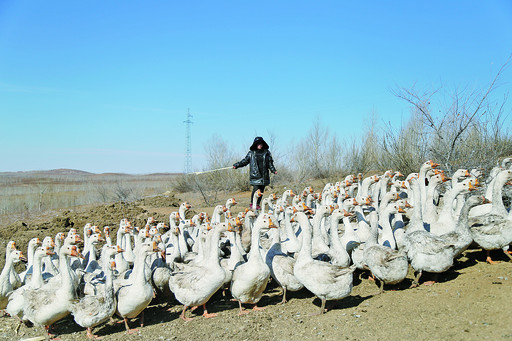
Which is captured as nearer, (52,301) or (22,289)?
(52,301)

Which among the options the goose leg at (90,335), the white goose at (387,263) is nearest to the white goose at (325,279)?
the white goose at (387,263)

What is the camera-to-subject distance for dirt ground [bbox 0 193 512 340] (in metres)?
4.92

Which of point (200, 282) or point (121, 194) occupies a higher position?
point (121, 194)

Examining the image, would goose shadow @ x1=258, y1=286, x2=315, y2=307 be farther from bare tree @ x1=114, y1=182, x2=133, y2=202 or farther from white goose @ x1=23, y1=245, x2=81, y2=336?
bare tree @ x1=114, y1=182, x2=133, y2=202

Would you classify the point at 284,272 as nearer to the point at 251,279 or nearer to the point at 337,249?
the point at 251,279

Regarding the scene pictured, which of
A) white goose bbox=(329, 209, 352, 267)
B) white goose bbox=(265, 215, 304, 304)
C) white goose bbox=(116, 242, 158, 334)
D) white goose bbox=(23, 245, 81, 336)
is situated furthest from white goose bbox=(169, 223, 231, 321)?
white goose bbox=(329, 209, 352, 267)

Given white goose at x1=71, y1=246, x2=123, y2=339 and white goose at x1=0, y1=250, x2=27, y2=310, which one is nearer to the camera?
white goose at x1=71, y1=246, x2=123, y2=339

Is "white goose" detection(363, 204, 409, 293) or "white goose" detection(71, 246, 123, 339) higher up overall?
"white goose" detection(363, 204, 409, 293)

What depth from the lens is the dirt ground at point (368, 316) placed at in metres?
4.92

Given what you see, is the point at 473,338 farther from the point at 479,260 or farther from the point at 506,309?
the point at 479,260

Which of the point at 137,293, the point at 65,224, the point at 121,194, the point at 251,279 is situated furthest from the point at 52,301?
the point at 121,194

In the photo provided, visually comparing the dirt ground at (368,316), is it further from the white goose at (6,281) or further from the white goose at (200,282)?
the white goose at (6,281)

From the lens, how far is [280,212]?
10305 mm

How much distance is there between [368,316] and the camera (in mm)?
5527
